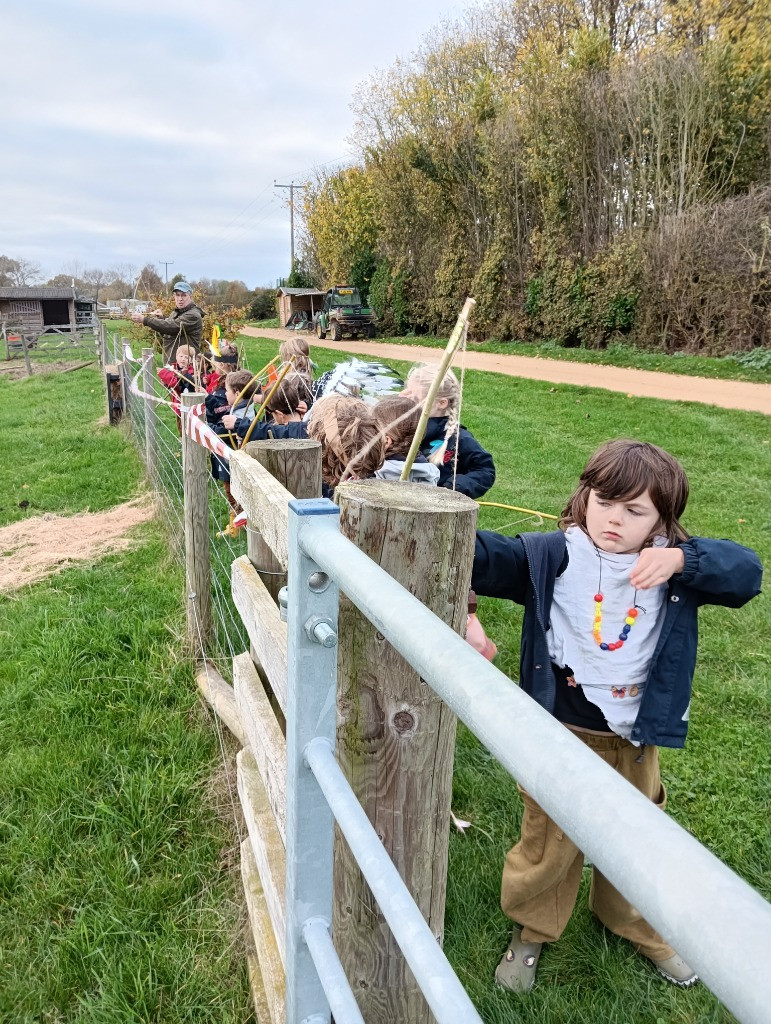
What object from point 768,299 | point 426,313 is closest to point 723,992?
point 768,299

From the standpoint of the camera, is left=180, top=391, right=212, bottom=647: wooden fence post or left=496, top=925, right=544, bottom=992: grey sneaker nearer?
left=496, top=925, right=544, bottom=992: grey sneaker

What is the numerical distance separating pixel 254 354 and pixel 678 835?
72.9 ft

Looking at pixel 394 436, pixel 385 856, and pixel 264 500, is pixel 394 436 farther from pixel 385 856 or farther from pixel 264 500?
pixel 385 856

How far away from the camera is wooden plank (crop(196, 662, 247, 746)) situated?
290 cm

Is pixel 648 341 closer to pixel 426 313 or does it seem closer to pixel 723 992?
pixel 426 313

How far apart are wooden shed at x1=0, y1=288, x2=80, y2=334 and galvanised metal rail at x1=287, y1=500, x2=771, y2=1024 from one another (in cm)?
5410

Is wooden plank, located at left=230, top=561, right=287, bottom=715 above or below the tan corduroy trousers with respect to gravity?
above

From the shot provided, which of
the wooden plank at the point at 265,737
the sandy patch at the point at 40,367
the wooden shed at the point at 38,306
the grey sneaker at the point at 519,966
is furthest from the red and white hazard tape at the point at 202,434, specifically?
the wooden shed at the point at 38,306

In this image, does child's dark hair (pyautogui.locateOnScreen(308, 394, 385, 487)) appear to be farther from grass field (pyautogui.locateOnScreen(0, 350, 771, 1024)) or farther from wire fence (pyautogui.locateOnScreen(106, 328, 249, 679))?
grass field (pyautogui.locateOnScreen(0, 350, 771, 1024))

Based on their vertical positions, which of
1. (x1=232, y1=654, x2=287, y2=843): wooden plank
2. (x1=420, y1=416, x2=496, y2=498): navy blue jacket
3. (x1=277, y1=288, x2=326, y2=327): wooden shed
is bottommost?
(x1=232, y1=654, x2=287, y2=843): wooden plank

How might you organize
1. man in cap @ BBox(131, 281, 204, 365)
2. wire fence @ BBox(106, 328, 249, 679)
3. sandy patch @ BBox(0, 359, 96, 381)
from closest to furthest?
wire fence @ BBox(106, 328, 249, 679) → man in cap @ BBox(131, 281, 204, 365) → sandy patch @ BBox(0, 359, 96, 381)

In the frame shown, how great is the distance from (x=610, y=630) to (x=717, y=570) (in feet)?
1.03

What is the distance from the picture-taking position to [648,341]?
57.7 feet

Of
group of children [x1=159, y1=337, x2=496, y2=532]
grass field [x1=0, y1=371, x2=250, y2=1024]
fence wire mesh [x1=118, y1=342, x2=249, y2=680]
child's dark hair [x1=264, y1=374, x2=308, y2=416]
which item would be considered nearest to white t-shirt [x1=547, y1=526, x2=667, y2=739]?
group of children [x1=159, y1=337, x2=496, y2=532]
